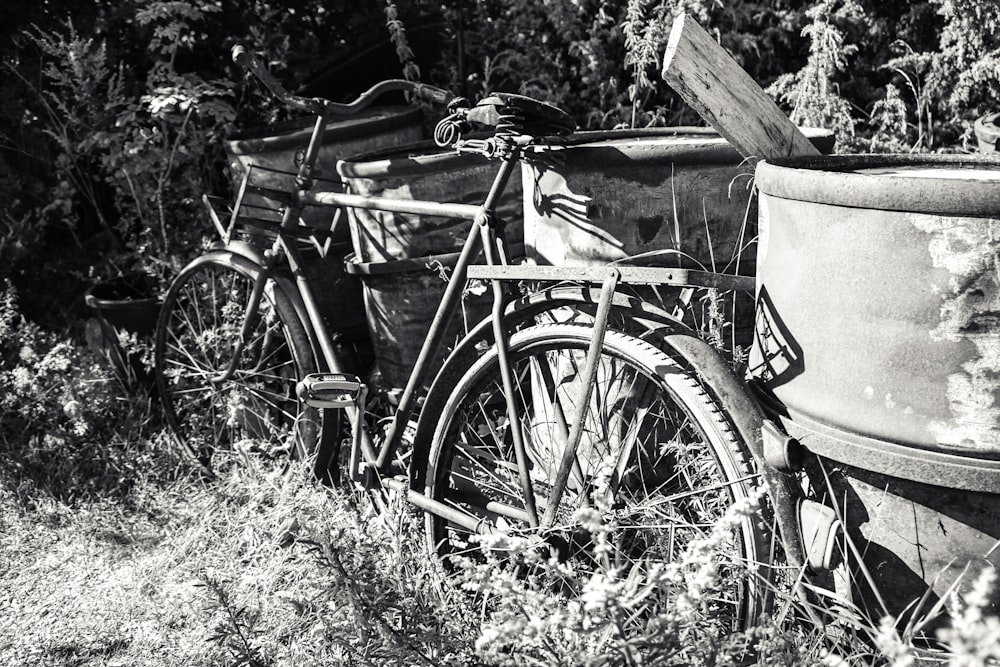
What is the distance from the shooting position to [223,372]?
362cm

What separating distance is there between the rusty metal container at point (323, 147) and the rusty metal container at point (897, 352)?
2049 mm

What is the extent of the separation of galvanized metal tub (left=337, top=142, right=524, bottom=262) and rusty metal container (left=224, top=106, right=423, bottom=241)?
52 centimetres

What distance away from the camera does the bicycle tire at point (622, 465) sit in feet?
6.75

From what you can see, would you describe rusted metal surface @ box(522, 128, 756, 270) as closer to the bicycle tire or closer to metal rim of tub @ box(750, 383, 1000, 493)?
the bicycle tire

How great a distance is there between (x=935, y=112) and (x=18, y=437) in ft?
13.2

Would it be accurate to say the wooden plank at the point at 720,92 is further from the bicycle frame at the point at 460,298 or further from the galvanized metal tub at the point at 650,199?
the bicycle frame at the point at 460,298

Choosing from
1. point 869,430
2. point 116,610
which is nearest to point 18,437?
point 116,610

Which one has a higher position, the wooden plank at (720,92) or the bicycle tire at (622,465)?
the wooden plank at (720,92)

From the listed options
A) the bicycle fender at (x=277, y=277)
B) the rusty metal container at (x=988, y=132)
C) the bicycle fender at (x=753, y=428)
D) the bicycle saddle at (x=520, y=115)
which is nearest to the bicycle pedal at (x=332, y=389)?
the bicycle fender at (x=277, y=277)

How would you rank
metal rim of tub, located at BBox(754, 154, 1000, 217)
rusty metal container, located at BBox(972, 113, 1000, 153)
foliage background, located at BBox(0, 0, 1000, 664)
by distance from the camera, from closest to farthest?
metal rim of tub, located at BBox(754, 154, 1000, 217) < foliage background, located at BBox(0, 0, 1000, 664) < rusty metal container, located at BBox(972, 113, 1000, 153)

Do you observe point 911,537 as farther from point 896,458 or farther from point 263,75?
point 263,75

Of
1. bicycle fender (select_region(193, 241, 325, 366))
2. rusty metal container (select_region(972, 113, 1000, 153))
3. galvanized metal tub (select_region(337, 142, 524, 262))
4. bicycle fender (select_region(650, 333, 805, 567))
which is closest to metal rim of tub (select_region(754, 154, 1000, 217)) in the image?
bicycle fender (select_region(650, 333, 805, 567))

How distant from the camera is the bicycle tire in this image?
6.75ft

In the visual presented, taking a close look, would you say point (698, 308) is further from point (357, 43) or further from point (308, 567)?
point (357, 43)
